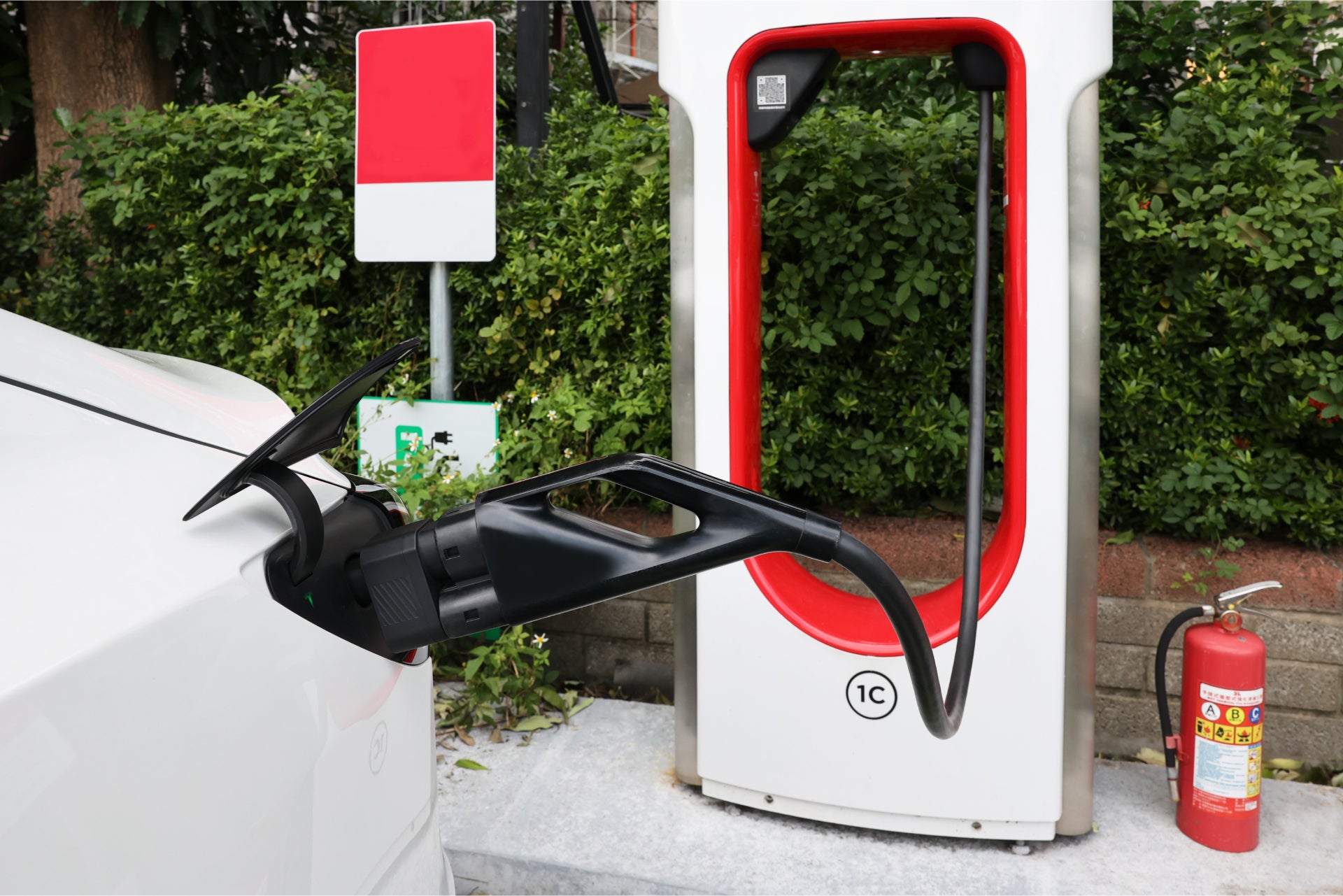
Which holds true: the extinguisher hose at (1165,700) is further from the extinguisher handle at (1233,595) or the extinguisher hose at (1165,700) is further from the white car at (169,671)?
the white car at (169,671)

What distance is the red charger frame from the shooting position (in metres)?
2.09

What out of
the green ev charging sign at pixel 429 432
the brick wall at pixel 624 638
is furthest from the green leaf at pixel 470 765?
the green ev charging sign at pixel 429 432

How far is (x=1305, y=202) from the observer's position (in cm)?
261

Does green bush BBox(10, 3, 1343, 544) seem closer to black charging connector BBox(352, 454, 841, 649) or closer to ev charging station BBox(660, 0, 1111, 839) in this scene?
ev charging station BBox(660, 0, 1111, 839)

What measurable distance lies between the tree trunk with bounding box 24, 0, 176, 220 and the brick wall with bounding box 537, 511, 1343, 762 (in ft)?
11.9

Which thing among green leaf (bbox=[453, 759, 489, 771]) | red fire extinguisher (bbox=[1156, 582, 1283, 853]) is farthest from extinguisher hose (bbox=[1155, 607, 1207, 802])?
green leaf (bbox=[453, 759, 489, 771])

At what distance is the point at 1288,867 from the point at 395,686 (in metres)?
2.30

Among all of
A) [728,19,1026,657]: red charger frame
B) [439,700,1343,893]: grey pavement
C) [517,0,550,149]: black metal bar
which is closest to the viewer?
[728,19,1026,657]: red charger frame

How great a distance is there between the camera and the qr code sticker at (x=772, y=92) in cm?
221

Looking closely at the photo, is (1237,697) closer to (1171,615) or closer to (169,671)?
(1171,615)

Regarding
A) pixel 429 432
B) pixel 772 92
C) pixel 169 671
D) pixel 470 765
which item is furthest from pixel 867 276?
pixel 169 671

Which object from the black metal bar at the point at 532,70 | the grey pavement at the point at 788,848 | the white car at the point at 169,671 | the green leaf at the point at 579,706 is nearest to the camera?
the white car at the point at 169,671

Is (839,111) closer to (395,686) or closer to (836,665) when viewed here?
(836,665)

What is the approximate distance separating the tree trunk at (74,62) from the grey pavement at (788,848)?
3813mm
